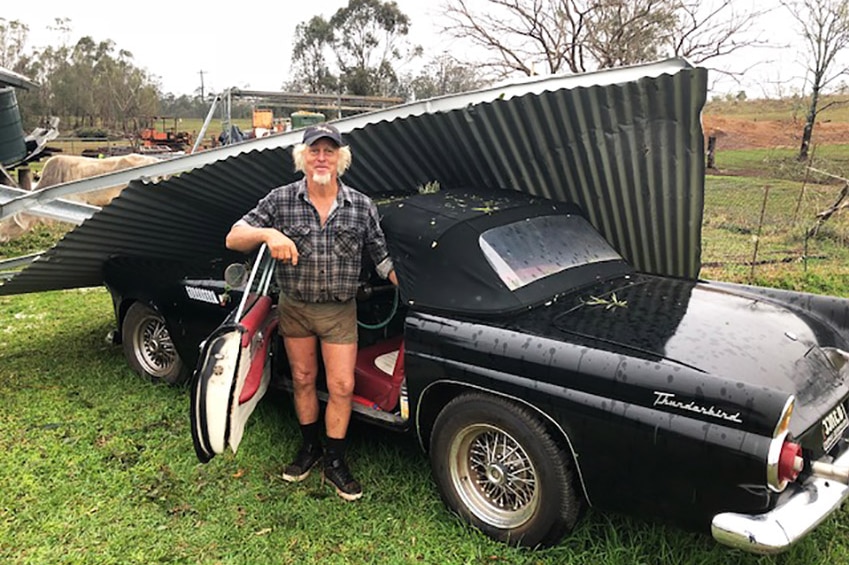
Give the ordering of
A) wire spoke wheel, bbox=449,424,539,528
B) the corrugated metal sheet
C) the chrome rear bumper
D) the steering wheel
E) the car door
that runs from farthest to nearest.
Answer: the steering wheel < the corrugated metal sheet < the car door < wire spoke wheel, bbox=449,424,539,528 < the chrome rear bumper

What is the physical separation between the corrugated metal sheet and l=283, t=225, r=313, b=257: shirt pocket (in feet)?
2.31

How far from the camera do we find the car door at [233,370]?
3.26 meters

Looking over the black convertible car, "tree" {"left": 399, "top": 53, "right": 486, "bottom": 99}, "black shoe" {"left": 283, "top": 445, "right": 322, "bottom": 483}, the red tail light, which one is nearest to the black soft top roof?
the black convertible car

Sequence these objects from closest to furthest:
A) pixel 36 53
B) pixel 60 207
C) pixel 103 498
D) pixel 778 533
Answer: pixel 778 533, pixel 103 498, pixel 60 207, pixel 36 53

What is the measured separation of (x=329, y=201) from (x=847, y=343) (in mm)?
2821

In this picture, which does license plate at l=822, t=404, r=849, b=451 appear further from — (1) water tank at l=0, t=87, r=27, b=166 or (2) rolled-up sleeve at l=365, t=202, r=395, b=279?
(1) water tank at l=0, t=87, r=27, b=166

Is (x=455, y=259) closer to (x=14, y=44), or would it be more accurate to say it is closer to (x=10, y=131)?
(x=10, y=131)

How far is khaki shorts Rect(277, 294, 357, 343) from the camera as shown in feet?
11.7

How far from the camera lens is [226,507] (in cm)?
359

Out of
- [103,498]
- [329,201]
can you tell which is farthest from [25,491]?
[329,201]

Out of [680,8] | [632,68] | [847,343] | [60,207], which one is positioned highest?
[680,8]

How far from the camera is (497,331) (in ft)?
10.3

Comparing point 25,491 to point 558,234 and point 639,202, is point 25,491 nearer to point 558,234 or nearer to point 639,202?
point 558,234

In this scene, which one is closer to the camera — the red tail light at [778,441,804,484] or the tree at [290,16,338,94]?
the red tail light at [778,441,804,484]
